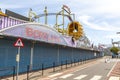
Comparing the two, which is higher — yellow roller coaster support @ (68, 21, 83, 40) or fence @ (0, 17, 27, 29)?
yellow roller coaster support @ (68, 21, 83, 40)

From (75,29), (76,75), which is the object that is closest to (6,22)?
(76,75)

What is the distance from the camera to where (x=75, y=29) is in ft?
188

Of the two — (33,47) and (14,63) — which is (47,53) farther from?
(14,63)

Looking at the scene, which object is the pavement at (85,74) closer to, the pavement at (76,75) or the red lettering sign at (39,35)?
the pavement at (76,75)

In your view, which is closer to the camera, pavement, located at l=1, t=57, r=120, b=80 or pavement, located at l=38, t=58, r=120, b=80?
pavement, located at l=1, t=57, r=120, b=80

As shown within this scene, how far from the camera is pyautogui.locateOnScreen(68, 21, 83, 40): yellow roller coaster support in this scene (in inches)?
2229

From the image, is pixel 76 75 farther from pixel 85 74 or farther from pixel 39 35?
pixel 39 35

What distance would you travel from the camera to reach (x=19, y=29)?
23156mm

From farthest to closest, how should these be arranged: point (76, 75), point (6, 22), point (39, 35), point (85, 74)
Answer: point (85, 74) → point (39, 35) → point (76, 75) → point (6, 22)

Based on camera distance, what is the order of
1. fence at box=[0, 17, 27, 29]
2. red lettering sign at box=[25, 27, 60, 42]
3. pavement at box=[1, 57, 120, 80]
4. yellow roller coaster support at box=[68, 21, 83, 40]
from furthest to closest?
yellow roller coaster support at box=[68, 21, 83, 40] < red lettering sign at box=[25, 27, 60, 42] < pavement at box=[1, 57, 120, 80] < fence at box=[0, 17, 27, 29]

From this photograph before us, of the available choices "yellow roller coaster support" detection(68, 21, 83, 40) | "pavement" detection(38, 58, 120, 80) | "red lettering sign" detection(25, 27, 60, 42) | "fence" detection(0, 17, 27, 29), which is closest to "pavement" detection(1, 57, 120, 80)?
"pavement" detection(38, 58, 120, 80)

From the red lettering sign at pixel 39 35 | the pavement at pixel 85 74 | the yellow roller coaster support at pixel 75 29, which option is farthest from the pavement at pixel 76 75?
the yellow roller coaster support at pixel 75 29

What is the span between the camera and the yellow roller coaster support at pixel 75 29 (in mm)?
56625

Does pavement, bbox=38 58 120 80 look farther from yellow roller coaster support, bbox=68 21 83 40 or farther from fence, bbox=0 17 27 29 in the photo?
yellow roller coaster support, bbox=68 21 83 40
